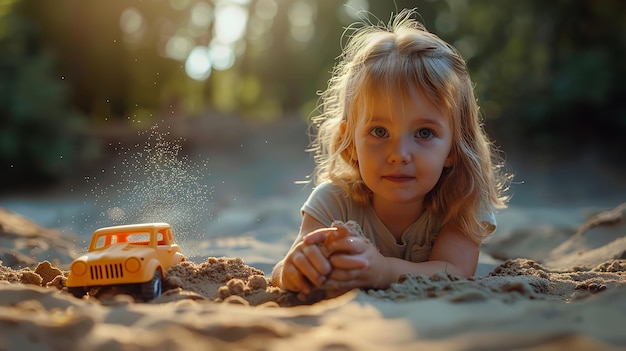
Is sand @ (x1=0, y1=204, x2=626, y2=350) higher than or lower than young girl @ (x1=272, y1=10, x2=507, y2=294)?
lower

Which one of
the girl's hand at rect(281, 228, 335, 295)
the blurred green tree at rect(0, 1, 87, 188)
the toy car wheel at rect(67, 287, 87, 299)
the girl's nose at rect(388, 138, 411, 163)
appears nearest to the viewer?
the girl's hand at rect(281, 228, 335, 295)

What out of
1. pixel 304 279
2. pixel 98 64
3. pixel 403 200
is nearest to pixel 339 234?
pixel 304 279

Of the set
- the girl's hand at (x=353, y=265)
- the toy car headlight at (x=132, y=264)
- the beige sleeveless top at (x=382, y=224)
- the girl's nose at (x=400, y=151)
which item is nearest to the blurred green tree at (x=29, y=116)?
the beige sleeveless top at (x=382, y=224)

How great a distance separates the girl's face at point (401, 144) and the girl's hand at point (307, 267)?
0.44 m

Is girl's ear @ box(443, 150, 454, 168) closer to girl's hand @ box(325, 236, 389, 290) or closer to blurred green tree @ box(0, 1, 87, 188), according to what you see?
girl's hand @ box(325, 236, 389, 290)

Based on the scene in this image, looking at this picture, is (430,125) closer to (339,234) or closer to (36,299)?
(339,234)

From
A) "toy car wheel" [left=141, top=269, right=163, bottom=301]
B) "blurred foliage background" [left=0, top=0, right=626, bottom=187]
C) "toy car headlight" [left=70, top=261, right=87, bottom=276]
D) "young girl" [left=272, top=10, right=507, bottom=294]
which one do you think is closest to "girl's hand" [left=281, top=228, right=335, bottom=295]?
"young girl" [left=272, top=10, right=507, bottom=294]

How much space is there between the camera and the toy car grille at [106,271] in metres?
2.25

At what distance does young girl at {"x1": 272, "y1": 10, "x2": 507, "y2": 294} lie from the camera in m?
2.50

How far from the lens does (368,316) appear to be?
168 cm

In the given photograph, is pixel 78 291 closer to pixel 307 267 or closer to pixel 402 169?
pixel 307 267

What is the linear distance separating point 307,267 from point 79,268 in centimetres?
77

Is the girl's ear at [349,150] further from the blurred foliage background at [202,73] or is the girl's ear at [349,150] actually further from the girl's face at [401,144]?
the blurred foliage background at [202,73]

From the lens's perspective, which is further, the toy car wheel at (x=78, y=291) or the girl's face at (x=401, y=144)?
the girl's face at (x=401, y=144)
